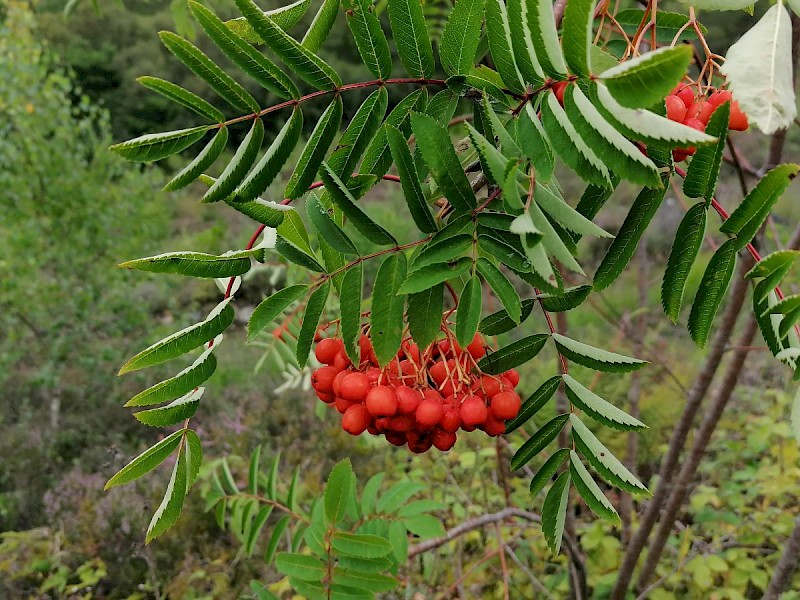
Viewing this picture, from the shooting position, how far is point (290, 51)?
0.49m

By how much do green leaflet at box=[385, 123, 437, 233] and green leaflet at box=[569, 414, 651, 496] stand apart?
11.0 inches

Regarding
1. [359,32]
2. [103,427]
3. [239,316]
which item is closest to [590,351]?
[359,32]

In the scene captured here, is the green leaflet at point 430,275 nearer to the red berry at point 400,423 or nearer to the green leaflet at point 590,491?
the red berry at point 400,423

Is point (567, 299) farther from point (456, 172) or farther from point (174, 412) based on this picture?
point (174, 412)

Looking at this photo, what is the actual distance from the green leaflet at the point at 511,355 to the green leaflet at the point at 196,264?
277 millimetres

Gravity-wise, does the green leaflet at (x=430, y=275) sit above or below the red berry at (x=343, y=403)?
above

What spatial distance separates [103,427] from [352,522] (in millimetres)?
3155

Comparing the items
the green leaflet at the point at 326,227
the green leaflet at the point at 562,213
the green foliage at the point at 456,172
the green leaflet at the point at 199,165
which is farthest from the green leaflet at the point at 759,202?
the green leaflet at the point at 199,165

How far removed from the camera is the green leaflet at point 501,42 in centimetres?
47

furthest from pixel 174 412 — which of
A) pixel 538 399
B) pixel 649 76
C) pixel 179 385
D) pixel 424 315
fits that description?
pixel 649 76

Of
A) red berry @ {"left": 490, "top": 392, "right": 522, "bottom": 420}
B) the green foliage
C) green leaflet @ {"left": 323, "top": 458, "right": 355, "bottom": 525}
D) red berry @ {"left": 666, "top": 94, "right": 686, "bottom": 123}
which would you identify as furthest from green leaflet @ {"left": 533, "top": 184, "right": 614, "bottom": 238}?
green leaflet @ {"left": 323, "top": 458, "right": 355, "bottom": 525}

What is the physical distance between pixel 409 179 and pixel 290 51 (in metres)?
0.14

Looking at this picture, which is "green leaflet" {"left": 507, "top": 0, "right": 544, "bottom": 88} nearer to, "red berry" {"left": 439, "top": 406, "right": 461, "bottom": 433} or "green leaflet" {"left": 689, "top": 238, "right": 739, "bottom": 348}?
"green leaflet" {"left": 689, "top": 238, "right": 739, "bottom": 348}

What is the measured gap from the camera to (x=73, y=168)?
13.6ft
